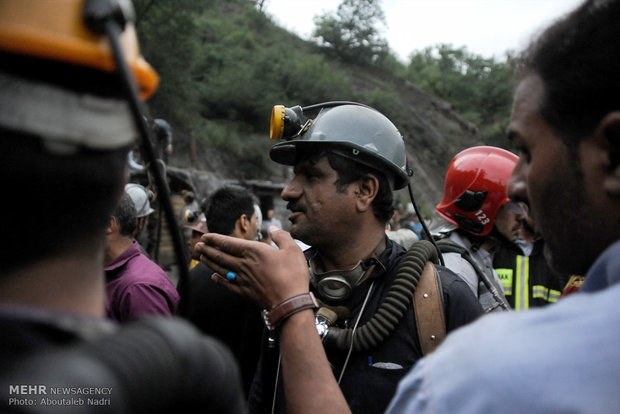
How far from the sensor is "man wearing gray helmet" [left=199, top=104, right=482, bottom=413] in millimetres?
2158

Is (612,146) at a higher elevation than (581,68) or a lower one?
lower

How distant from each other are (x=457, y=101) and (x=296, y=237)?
7233 centimetres

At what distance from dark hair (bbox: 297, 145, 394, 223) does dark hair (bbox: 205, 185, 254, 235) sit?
6.24 ft

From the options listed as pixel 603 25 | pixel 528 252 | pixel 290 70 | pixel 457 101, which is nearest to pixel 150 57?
pixel 290 70

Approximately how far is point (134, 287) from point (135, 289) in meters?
0.01

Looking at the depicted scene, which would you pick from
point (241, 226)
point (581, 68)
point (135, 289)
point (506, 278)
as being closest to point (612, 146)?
point (581, 68)

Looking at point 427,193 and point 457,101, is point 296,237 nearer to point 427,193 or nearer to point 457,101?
point 427,193

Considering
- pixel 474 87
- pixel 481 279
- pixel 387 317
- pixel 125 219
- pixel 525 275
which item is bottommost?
pixel 125 219

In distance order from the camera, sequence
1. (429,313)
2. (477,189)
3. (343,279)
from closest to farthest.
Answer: (429,313) → (343,279) → (477,189)

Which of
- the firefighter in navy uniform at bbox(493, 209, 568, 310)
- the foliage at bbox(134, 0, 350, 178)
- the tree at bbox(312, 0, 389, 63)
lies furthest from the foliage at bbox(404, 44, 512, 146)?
the firefighter in navy uniform at bbox(493, 209, 568, 310)

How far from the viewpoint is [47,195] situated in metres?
0.72

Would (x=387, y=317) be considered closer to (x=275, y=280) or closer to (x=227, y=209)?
(x=275, y=280)

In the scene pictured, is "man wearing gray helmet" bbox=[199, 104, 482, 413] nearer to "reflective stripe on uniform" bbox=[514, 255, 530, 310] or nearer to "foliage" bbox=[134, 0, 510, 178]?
"foliage" bbox=[134, 0, 510, 178]

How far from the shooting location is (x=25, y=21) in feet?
2.20
